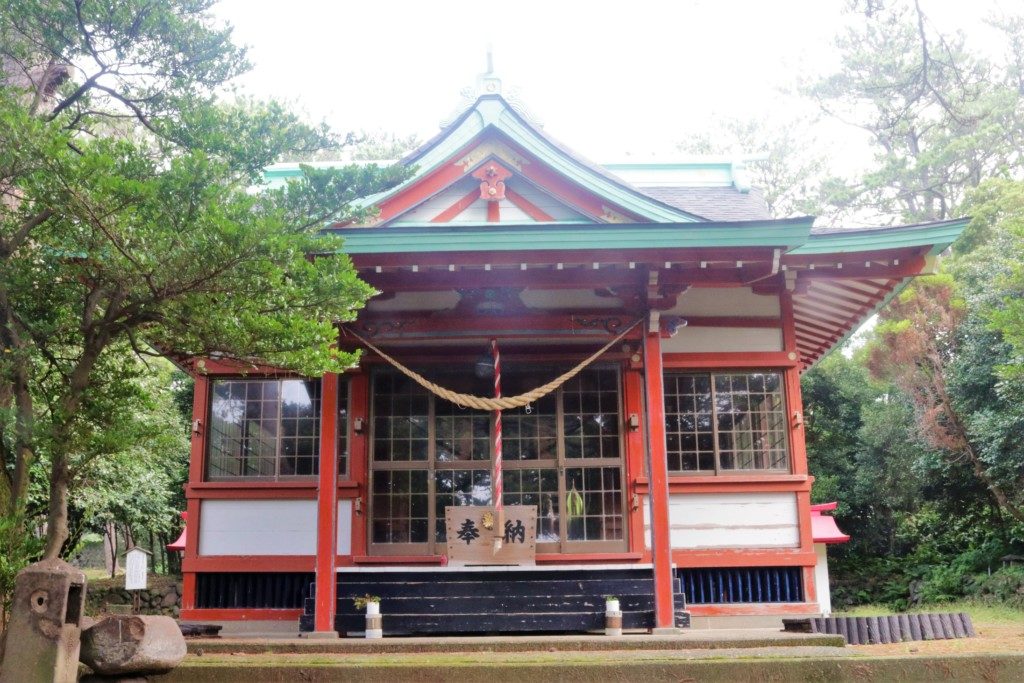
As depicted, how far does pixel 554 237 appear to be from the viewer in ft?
26.3

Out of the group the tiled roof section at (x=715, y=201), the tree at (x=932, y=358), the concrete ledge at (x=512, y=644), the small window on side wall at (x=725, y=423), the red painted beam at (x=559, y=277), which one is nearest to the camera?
the concrete ledge at (x=512, y=644)

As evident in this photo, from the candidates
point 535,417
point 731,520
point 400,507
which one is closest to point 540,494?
point 535,417

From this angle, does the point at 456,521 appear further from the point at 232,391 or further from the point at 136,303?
the point at 136,303

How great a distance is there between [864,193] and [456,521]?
2457cm

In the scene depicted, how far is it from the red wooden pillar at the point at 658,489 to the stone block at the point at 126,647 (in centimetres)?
438

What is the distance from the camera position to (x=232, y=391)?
33.1 feet

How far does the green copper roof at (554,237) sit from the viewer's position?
7.98 m

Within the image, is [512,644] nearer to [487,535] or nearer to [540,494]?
[487,535]

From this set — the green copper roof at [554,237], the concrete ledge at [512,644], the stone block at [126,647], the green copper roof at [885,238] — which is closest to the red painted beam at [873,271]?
the green copper roof at [885,238]

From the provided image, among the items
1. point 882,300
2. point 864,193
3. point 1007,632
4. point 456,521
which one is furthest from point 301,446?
point 864,193

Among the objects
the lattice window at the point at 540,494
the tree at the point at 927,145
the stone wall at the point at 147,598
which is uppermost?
the tree at the point at 927,145

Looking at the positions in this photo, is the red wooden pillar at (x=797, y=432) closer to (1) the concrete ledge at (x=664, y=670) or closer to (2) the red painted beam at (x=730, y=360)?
(2) the red painted beam at (x=730, y=360)

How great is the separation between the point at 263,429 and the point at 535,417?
120 inches

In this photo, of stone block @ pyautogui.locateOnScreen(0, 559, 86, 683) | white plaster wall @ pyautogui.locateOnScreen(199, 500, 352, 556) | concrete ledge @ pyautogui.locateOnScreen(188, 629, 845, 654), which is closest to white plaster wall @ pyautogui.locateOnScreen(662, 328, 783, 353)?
concrete ledge @ pyautogui.locateOnScreen(188, 629, 845, 654)
